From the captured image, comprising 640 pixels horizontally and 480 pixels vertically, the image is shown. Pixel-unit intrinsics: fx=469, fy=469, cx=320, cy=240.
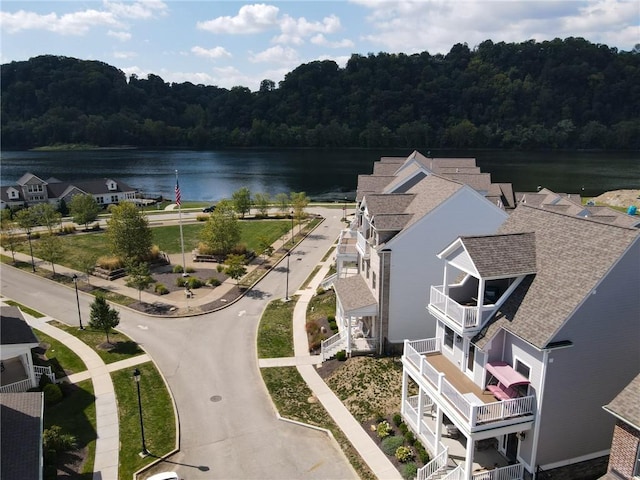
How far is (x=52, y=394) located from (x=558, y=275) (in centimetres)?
2864

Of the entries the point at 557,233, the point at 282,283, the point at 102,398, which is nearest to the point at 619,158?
the point at 282,283

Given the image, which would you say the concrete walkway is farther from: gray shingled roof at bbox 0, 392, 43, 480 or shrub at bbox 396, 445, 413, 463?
gray shingled roof at bbox 0, 392, 43, 480

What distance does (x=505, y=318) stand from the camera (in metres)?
21.2

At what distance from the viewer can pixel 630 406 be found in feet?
52.7

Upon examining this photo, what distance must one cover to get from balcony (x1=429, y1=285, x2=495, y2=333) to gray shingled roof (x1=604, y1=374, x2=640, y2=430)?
639cm

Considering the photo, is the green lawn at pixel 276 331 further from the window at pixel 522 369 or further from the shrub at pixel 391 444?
the window at pixel 522 369

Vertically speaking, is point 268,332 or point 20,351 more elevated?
point 20,351

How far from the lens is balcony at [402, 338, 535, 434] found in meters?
19.5

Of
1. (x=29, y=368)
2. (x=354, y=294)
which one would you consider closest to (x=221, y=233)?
(x=354, y=294)

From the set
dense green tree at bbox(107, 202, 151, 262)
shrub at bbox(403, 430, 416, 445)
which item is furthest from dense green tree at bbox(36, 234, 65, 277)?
shrub at bbox(403, 430, 416, 445)

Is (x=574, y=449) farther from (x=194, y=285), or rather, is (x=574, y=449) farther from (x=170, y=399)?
(x=194, y=285)

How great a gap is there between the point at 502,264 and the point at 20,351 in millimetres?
28139

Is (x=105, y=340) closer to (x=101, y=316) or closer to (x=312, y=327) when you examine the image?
(x=101, y=316)

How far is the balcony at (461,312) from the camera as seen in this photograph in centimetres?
2180
